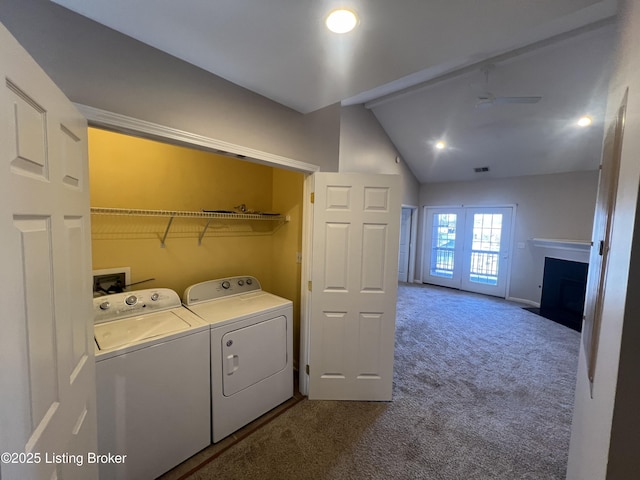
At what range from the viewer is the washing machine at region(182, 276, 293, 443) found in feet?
5.99

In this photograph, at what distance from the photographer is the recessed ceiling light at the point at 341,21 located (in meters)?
1.13

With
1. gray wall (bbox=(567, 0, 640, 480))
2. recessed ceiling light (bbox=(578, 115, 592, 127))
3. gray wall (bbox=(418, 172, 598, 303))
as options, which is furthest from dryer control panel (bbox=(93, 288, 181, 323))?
gray wall (bbox=(418, 172, 598, 303))

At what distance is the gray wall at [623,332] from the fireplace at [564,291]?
4.55 metres

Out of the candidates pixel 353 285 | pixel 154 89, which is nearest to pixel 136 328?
pixel 154 89

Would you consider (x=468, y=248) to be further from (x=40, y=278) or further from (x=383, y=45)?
(x=40, y=278)

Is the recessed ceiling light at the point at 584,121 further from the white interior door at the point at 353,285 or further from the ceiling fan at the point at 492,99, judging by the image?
the white interior door at the point at 353,285

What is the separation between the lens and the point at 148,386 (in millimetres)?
1516

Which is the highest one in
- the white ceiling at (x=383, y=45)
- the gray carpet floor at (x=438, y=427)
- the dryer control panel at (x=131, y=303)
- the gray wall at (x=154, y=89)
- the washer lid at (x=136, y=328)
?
the white ceiling at (x=383, y=45)

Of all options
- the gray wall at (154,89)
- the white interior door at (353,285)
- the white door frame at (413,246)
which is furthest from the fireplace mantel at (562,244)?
the gray wall at (154,89)

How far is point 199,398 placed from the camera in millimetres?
1727

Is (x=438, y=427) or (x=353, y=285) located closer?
(x=438, y=427)

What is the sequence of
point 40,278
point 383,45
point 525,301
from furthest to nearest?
1. point 525,301
2. point 383,45
3. point 40,278

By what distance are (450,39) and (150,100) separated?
160 cm

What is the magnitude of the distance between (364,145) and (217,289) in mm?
2890
